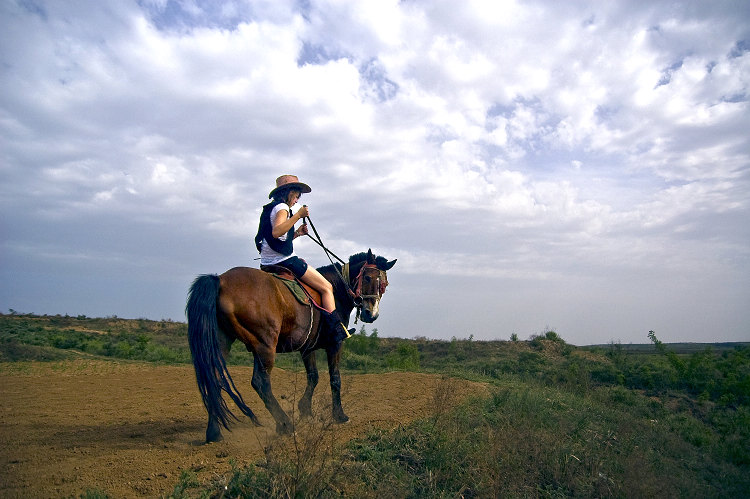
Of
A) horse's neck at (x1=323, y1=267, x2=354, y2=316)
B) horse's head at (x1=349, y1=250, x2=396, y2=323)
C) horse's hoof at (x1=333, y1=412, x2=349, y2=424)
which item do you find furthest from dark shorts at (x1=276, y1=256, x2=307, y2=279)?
horse's hoof at (x1=333, y1=412, x2=349, y2=424)

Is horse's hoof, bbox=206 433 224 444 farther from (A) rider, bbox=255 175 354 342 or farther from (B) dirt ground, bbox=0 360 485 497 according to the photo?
(A) rider, bbox=255 175 354 342

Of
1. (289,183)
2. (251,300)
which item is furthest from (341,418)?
(289,183)

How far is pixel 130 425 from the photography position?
19.6 ft

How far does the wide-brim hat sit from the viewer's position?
6211 millimetres

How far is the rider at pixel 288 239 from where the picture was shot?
19.2 feet

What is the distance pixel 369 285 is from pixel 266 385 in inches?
84.6

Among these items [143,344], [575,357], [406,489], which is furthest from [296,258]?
[575,357]

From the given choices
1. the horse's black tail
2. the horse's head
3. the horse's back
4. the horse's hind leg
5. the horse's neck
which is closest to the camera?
the horse's black tail

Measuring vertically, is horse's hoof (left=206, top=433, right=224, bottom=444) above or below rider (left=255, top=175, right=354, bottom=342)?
below

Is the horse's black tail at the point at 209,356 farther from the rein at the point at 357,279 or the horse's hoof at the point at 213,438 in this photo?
the rein at the point at 357,279

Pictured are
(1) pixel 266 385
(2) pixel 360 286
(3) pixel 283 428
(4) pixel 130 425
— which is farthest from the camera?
(2) pixel 360 286

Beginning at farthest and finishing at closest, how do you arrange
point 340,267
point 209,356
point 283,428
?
point 340,267
point 283,428
point 209,356

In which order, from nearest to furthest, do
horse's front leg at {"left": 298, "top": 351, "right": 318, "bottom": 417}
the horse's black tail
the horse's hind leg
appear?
the horse's black tail → the horse's hind leg → horse's front leg at {"left": 298, "top": 351, "right": 318, "bottom": 417}

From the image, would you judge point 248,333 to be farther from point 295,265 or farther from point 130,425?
point 130,425
